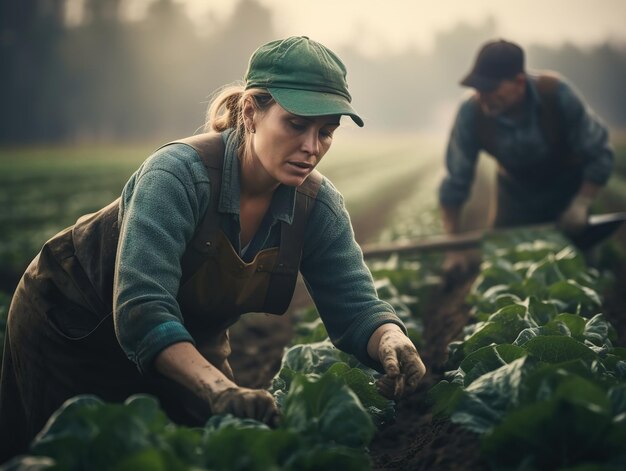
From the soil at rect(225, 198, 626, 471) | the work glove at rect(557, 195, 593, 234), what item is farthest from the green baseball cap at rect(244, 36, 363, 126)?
the work glove at rect(557, 195, 593, 234)

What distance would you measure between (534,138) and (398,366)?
4.11 m

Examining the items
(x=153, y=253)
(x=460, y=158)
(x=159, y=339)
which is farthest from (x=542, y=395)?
(x=460, y=158)

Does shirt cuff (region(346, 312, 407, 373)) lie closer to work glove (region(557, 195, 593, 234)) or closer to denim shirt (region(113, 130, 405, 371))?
denim shirt (region(113, 130, 405, 371))

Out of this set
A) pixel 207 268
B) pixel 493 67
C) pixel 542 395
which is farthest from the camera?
pixel 493 67

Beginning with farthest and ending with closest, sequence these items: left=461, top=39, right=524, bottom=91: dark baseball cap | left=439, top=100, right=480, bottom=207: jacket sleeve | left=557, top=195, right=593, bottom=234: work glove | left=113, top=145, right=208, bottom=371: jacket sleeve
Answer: left=439, top=100, right=480, bottom=207: jacket sleeve → left=557, top=195, right=593, bottom=234: work glove → left=461, top=39, right=524, bottom=91: dark baseball cap → left=113, top=145, right=208, bottom=371: jacket sleeve

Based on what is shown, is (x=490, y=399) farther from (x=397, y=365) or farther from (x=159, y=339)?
(x=159, y=339)

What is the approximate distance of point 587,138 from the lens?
5980 millimetres

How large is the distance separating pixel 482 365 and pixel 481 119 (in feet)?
13.2

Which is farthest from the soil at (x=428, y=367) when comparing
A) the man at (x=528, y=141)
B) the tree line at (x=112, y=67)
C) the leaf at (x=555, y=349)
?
the tree line at (x=112, y=67)

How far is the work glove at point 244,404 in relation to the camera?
2086 millimetres

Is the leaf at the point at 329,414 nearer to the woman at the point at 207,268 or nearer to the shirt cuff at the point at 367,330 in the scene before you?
the woman at the point at 207,268

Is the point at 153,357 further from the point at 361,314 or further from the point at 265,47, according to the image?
the point at 265,47

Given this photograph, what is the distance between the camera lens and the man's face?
5.68 m

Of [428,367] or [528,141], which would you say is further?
[528,141]
